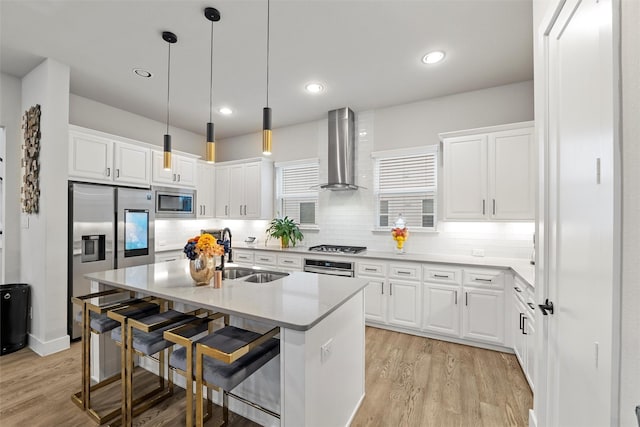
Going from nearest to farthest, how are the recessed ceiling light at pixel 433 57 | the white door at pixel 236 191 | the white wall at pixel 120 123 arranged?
the recessed ceiling light at pixel 433 57, the white wall at pixel 120 123, the white door at pixel 236 191

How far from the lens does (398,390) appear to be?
2303 mm

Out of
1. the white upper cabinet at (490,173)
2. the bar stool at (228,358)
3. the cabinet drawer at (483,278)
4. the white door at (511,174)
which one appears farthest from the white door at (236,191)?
the white door at (511,174)

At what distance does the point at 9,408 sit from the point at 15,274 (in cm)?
185

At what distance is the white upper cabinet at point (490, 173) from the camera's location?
2.99 meters

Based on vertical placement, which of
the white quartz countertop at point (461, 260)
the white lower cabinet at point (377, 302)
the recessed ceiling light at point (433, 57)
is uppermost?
the recessed ceiling light at point (433, 57)

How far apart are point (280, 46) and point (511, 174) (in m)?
2.77

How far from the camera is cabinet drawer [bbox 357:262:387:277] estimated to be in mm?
3535

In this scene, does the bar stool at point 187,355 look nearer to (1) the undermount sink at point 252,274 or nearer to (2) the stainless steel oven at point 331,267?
(1) the undermount sink at point 252,274

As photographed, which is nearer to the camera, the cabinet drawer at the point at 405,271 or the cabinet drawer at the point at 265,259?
the cabinet drawer at the point at 405,271

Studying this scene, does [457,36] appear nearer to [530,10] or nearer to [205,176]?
[530,10]

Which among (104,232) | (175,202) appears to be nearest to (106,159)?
(104,232)

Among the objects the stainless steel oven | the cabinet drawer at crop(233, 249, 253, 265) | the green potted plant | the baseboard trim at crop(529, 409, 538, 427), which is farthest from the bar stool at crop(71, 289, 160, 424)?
the baseboard trim at crop(529, 409, 538, 427)

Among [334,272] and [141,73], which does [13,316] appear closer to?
[141,73]

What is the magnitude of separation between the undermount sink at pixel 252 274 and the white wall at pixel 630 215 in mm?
2085
